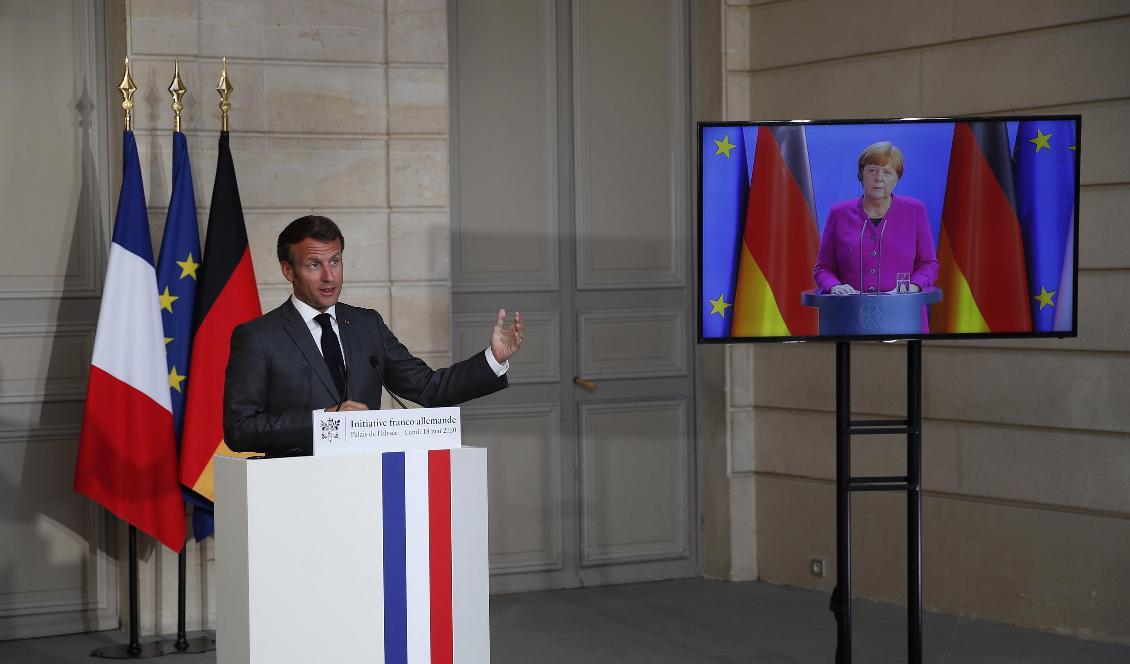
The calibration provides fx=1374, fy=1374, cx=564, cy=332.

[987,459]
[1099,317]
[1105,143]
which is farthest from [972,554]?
[1105,143]

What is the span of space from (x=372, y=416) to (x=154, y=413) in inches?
91.7

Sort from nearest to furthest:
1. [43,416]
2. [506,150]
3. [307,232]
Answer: [307,232], [43,416], [506,150]

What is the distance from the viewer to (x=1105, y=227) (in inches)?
211

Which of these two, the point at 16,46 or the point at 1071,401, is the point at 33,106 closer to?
the point at 16,46

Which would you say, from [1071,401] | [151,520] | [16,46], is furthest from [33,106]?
[1071,401]

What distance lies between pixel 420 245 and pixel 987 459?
2548 millimetres

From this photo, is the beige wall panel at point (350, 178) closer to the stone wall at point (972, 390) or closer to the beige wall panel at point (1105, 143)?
the stone wall at point (972, 390)

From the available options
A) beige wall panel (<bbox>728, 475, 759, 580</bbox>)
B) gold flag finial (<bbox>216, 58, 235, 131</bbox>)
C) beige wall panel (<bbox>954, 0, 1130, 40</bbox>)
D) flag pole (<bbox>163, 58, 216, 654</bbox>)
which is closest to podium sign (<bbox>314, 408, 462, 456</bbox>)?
flag pole (<bbox>163, 58, 216, 654</bbox>)

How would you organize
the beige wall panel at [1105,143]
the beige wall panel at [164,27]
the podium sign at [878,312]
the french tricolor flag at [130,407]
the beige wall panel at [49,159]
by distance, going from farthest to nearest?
the beige wall panel at [49,159] → the beige wall panel at [164,27] → the beige wall panel at [1105,143] → the french tricolor flag at [130,407] → the podium sign at [878,312]

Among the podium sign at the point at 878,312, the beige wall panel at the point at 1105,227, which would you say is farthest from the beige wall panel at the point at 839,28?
the podium sign at the point at 878,312

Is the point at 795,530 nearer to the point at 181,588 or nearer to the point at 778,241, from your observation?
the point at 778,241

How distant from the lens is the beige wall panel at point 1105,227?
5.32 m

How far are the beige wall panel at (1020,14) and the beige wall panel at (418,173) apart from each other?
2.25 metres

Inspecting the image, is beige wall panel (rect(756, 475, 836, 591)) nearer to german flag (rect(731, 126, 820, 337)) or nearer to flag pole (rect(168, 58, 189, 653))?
german flag (rect(731, 126, 820, 337))
